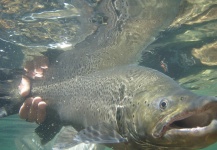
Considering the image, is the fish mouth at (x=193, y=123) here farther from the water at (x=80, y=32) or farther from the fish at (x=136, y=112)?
the water at (x=80, y=32)

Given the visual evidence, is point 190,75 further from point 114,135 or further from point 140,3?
point 114,135

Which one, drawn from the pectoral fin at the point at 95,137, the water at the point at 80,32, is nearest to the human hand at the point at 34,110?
the pectoral fin at the point at 95,137

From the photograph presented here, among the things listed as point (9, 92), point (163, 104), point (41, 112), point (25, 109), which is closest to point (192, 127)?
point (163, 104)

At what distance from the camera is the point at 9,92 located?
32.2ft

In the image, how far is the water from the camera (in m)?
7.98

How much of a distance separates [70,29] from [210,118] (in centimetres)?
709

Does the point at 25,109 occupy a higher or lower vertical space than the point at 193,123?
lower

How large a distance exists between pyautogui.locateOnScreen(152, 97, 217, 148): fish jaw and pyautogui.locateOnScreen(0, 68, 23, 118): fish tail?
6176mm

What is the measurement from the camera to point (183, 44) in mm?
11352

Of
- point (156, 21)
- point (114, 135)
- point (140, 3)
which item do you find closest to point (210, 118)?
point (114, 135)

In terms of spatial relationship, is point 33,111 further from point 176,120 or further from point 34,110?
point 176,120

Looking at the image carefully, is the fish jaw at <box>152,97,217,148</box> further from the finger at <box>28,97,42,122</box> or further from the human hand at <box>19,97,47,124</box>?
the finger at <box>28,97,42,122</box>

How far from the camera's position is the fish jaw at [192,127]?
2.87 meters

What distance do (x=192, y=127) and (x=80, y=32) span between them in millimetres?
6894
